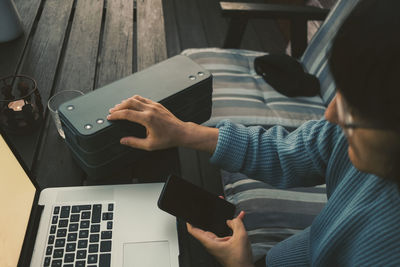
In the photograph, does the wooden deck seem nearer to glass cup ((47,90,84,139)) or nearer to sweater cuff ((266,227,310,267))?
glass cup ((47,90,84,139))

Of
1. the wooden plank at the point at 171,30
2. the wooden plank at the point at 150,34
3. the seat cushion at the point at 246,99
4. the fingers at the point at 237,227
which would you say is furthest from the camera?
the wooden plank at the point at 171,30

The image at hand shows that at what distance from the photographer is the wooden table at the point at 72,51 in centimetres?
82

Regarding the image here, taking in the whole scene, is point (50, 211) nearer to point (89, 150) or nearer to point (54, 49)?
point (89, 150)

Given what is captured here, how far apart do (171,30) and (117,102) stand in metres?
2.12

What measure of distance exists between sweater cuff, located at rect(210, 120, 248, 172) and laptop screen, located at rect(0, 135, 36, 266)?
1.54 feet

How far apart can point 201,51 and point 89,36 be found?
58 cm

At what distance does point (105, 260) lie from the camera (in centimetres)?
65

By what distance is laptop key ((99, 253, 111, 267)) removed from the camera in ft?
2.13

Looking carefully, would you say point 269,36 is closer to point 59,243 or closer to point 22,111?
point 22,111

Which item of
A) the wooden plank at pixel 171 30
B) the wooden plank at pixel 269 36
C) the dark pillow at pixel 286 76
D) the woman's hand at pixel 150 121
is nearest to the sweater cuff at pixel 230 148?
the woman's hand at pixel 150 121

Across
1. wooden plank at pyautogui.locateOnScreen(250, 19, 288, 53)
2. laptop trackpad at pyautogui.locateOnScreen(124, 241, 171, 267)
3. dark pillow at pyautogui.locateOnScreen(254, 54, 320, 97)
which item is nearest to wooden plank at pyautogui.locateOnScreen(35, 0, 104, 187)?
laptop trackpad at pyautogui.locateOnScreen(124, 241, 171, 267)

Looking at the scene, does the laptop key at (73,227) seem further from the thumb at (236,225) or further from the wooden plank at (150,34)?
the wooden plank at (150,34)

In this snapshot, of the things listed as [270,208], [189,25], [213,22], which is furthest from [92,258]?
[213,22]

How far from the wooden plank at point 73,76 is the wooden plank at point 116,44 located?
0.10ft
